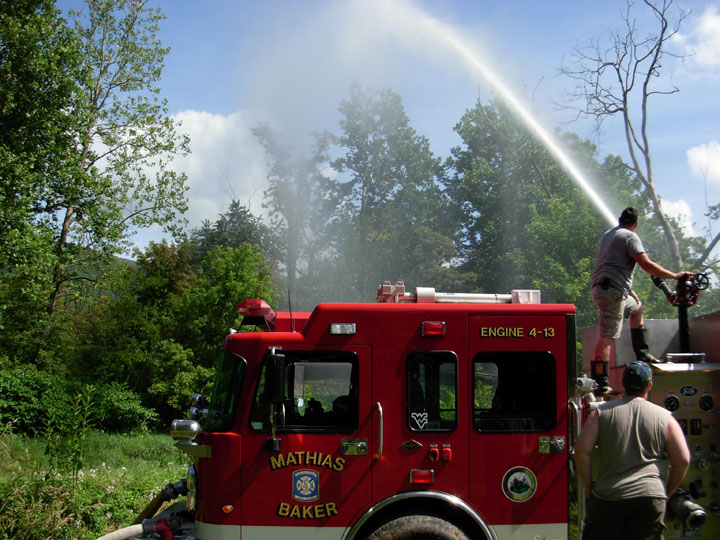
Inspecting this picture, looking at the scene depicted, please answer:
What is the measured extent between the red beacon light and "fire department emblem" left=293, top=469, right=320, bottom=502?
144cm

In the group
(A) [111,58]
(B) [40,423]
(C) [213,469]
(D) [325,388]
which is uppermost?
(A) [111,58]

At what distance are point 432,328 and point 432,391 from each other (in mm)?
513

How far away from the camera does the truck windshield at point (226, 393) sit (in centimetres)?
565

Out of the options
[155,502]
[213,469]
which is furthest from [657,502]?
Answer: [155,502]

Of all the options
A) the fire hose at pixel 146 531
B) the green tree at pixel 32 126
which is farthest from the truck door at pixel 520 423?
the green tree at pixel 32 126

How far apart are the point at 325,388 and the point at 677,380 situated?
2.92 m

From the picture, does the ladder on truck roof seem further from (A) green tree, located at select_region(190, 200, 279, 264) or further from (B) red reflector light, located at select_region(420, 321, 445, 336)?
(A) green tree, located at select_region(190, 200, 279, 264)

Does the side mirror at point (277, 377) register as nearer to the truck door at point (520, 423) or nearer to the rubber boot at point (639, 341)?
the truck door at point (520, 423)

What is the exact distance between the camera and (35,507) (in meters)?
7.33

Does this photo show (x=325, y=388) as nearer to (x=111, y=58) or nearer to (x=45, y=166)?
(x=45, y=166)

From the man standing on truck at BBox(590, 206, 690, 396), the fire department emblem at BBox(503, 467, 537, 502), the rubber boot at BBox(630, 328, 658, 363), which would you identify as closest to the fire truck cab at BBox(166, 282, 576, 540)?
the fire department emblem at BBox(503, 467, 537, 502)

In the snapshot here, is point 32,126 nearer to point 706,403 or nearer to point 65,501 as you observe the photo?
point 65,501

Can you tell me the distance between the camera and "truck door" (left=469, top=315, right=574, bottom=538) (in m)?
5.48

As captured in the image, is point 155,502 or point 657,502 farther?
point 155,502
